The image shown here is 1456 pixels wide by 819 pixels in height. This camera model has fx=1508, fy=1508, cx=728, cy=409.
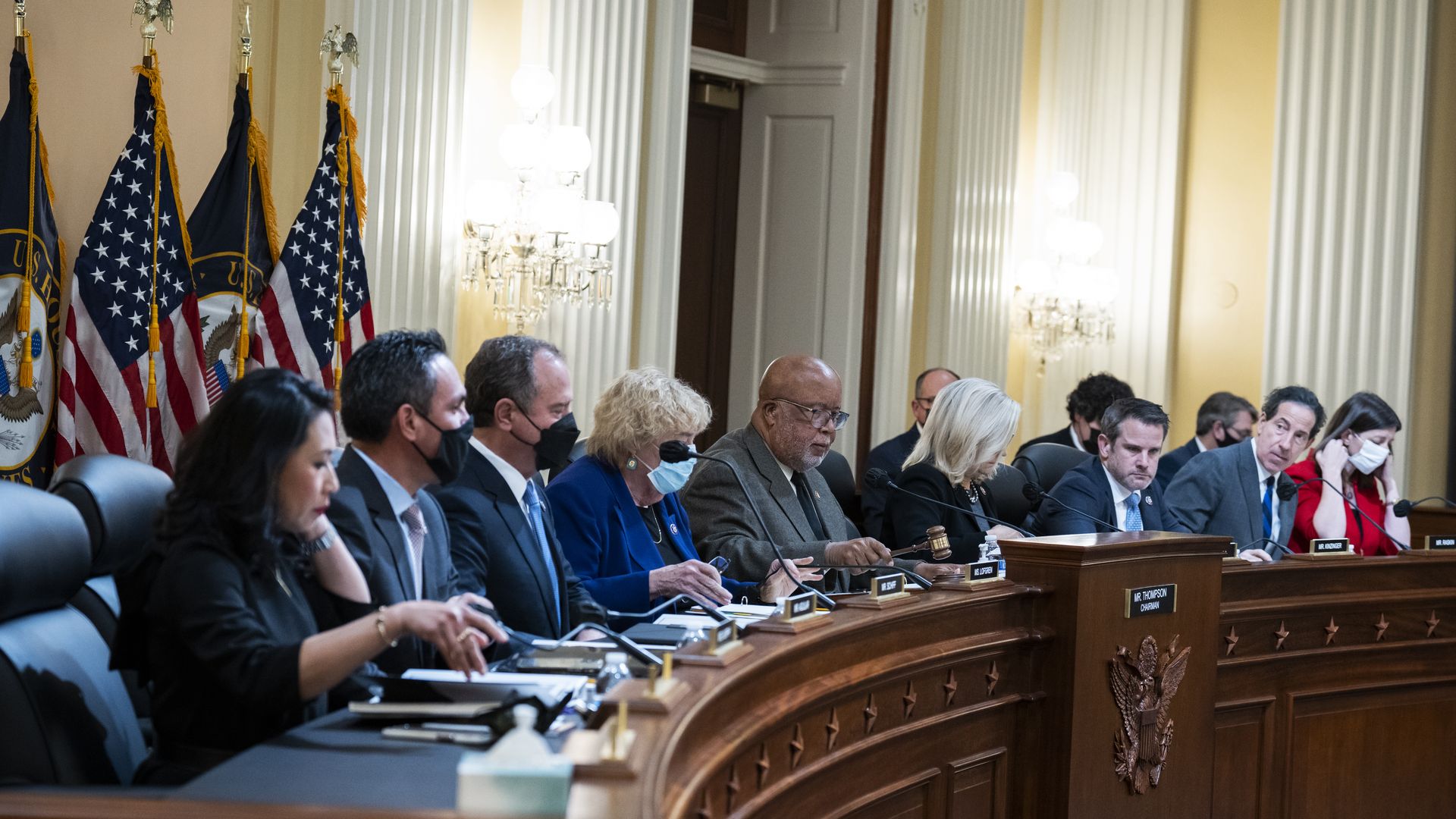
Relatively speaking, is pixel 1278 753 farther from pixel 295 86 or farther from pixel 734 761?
pixel 295 86

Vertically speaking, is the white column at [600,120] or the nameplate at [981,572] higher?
the white column at [600,120]

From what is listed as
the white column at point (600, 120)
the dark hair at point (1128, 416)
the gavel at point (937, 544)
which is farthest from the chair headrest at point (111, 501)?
the white column at point (600, 120)

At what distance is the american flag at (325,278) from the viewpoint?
4.74 metres

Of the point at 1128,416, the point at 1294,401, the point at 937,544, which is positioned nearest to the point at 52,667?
the point at 937,544

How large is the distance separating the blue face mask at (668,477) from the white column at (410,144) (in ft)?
7.30

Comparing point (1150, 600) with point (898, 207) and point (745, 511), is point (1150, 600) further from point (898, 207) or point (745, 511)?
point (898, 207)

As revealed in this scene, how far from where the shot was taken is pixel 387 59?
17.8ft

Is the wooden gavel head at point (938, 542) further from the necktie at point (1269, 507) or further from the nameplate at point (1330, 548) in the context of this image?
the necktie at point (1269, 507)

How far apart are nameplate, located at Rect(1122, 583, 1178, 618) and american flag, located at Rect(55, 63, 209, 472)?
275 cm

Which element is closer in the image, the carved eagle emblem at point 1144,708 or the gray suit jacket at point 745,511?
the carved eagle emblem at point 1144,708

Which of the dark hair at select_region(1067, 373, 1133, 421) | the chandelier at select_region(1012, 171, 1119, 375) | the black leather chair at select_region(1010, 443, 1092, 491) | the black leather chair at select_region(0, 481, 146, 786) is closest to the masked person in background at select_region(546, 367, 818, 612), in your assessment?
the black leather chair at select_region(0, 481, 146, 786)

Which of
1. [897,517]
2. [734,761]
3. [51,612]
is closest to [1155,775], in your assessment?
[897,517]

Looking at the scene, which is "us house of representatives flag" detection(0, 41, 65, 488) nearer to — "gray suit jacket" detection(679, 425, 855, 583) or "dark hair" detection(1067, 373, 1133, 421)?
"gray suit jacket" detection(679, 425, 855, 583)

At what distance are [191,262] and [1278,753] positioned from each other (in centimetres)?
346
